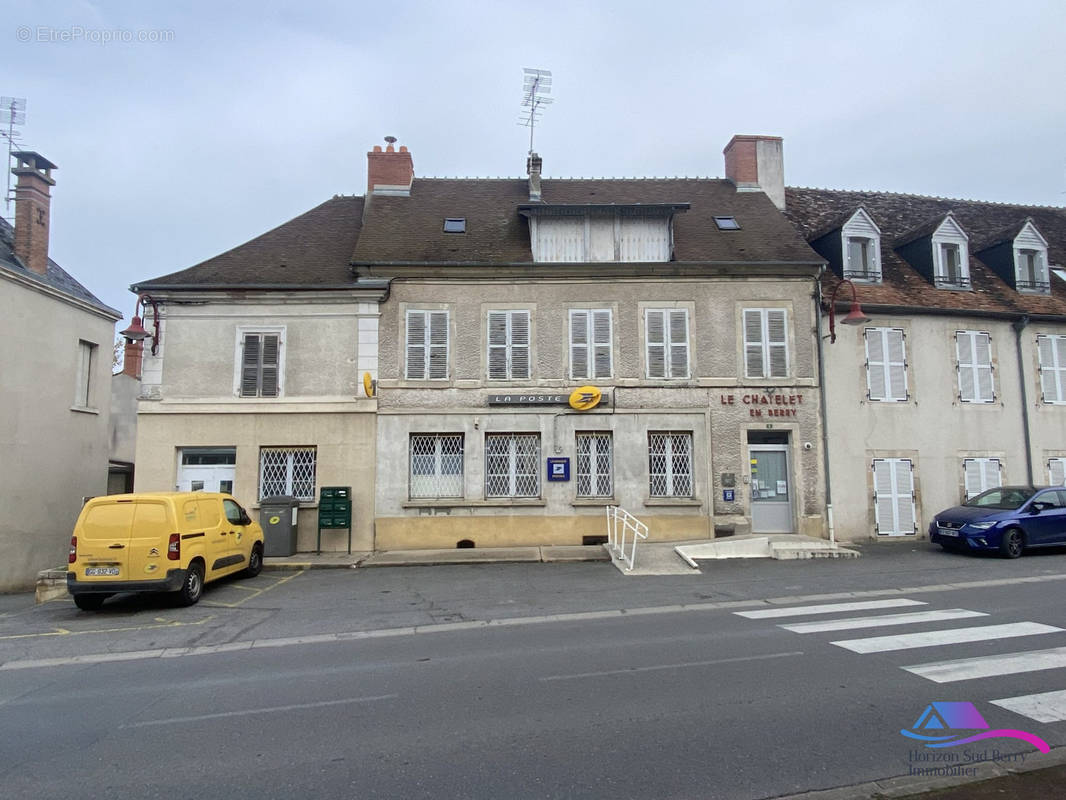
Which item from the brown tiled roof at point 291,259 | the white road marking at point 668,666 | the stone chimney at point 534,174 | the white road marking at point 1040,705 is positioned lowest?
the white road marking at point 668,666

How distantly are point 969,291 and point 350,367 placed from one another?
50.9 feet

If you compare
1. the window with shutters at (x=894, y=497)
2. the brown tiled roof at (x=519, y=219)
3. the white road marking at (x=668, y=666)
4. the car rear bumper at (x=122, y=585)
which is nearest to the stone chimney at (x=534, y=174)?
the brown tiled roof at (x=519, y=219)

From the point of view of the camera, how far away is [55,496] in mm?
17438

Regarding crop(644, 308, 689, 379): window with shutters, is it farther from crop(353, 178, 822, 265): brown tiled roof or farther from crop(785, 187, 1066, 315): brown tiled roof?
crop(785, 187, 1066, 315): brown tiled roof

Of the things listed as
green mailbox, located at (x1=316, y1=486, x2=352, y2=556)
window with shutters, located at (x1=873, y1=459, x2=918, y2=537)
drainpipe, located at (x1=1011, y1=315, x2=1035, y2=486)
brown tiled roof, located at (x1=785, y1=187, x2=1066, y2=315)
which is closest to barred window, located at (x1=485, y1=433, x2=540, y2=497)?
green mailbox, located at (x1=316, y1=486, x2=352, y2=556)

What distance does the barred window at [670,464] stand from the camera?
1619 centimetres

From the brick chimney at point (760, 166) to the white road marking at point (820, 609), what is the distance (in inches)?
543

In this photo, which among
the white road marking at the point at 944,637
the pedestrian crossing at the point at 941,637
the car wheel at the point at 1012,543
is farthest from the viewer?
the car wheel at the point at 1012,543

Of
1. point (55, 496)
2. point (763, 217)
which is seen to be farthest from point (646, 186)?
point (55, 496)

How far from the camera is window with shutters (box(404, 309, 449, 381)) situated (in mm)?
16281

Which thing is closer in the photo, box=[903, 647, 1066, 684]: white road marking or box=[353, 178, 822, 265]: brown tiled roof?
box=[903, 647, 1066, 684]: white road marking

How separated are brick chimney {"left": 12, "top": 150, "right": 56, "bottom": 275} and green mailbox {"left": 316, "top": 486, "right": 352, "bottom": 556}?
9.38 metres

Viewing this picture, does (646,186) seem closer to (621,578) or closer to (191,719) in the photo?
(621,578)

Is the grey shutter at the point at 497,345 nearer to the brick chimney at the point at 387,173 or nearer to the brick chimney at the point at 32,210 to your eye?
the brick chimney at the point at 387,173
